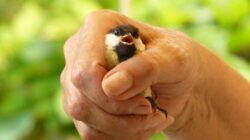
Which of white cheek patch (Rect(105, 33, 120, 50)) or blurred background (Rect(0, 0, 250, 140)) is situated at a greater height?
white cheek patch (Rect(105, 33, 120, 50))

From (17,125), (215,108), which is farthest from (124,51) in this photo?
(17,125)

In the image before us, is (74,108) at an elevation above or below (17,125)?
above

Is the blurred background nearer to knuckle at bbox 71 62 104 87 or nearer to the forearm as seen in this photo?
the forearm

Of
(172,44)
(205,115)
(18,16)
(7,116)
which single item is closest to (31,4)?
(18,16)

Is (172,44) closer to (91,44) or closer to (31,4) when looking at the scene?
(91,44)

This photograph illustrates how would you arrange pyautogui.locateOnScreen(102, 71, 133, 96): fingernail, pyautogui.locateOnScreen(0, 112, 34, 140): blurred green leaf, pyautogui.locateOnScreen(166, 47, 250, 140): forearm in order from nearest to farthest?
pyautogui.locateOnScreen(102, 71, 133, 96): fingernail → pyautogui.locateOnScreen(166, 47, 250, 140): forearm → pyautogui.locateOnScreen(0, 112, 34, 140): blurred green leaf

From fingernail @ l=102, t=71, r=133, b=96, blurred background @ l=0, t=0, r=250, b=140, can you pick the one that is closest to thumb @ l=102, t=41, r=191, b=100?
fingernail @ l=102, t=71, r=133, b=96

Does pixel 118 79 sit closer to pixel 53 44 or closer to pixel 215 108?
pixel 215 108
